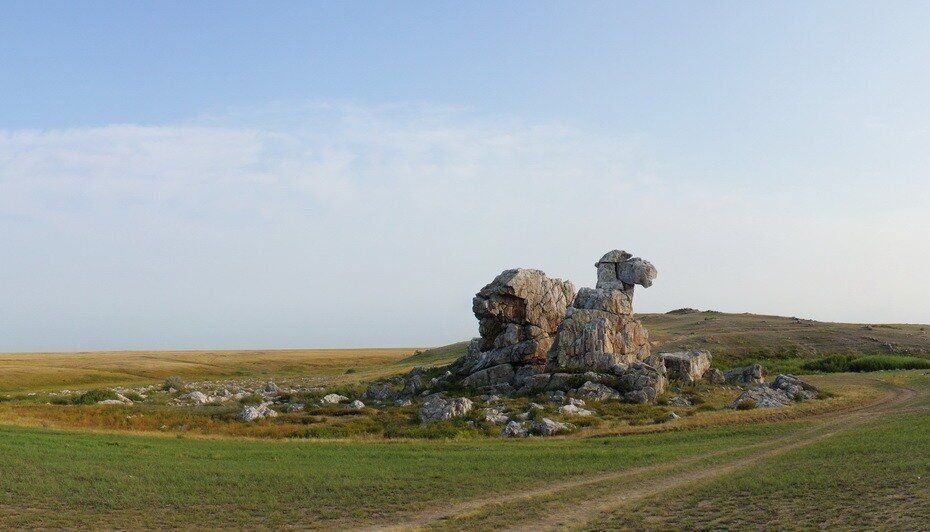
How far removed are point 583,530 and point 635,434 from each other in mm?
24337

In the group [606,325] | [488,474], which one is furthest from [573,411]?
[488,474]

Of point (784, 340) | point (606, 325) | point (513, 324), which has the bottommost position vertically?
point (784, 340)

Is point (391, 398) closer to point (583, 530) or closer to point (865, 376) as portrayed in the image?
point (865, 376)

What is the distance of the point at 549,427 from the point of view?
42250 mm

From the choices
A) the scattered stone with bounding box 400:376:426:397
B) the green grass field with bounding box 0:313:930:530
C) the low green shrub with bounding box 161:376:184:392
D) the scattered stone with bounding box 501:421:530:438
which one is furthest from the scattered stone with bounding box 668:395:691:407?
the low green shrub with bounding box 161:376:184:392

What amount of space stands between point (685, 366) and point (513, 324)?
15.6 metres

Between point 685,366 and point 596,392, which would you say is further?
point 685,366

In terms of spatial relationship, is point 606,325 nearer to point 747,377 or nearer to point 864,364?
point 747,377

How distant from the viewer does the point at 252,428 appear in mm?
46906

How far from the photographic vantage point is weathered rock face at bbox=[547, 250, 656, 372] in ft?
209

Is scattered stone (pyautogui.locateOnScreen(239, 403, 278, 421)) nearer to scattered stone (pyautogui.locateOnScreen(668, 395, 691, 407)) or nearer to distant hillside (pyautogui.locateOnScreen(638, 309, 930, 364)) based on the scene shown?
scattered stone (pyautogui.locateOnScreen(668, 395, 691, 407))

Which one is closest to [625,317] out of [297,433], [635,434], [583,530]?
[635,434]

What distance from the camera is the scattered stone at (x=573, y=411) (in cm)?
4878

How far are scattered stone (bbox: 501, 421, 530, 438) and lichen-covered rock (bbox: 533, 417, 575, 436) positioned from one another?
639 millimetres
